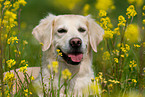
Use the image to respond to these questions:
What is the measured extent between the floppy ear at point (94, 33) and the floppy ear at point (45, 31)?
2.04 ft

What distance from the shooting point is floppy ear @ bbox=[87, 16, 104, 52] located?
3.57m

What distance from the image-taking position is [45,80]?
10.9 ft

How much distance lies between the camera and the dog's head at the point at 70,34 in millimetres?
3111

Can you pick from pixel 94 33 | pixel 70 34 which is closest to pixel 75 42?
pixel 70 34

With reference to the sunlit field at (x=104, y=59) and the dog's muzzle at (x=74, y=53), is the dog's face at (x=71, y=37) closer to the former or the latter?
the dog's muzzle at (x=74, y=53)

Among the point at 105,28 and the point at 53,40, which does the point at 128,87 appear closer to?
the point at 105,28

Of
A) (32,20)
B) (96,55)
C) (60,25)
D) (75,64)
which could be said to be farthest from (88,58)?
(32,20)

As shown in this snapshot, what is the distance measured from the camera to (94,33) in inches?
144

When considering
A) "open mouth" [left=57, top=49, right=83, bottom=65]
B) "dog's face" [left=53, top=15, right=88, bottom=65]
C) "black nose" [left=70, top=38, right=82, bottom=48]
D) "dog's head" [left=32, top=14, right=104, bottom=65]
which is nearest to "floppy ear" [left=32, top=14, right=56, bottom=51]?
"dog's head" [left=32, top=14, right=104, bottom=65]

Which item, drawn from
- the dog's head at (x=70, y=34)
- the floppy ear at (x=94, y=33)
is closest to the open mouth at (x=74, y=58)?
the dog's head at (x=70, y=34)

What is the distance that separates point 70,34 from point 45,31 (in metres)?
0.58

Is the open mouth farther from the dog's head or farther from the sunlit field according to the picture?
the sunlit field

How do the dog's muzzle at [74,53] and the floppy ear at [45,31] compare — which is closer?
the dog's muzzle at [74,53]

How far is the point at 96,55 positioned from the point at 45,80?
5.58 feet
